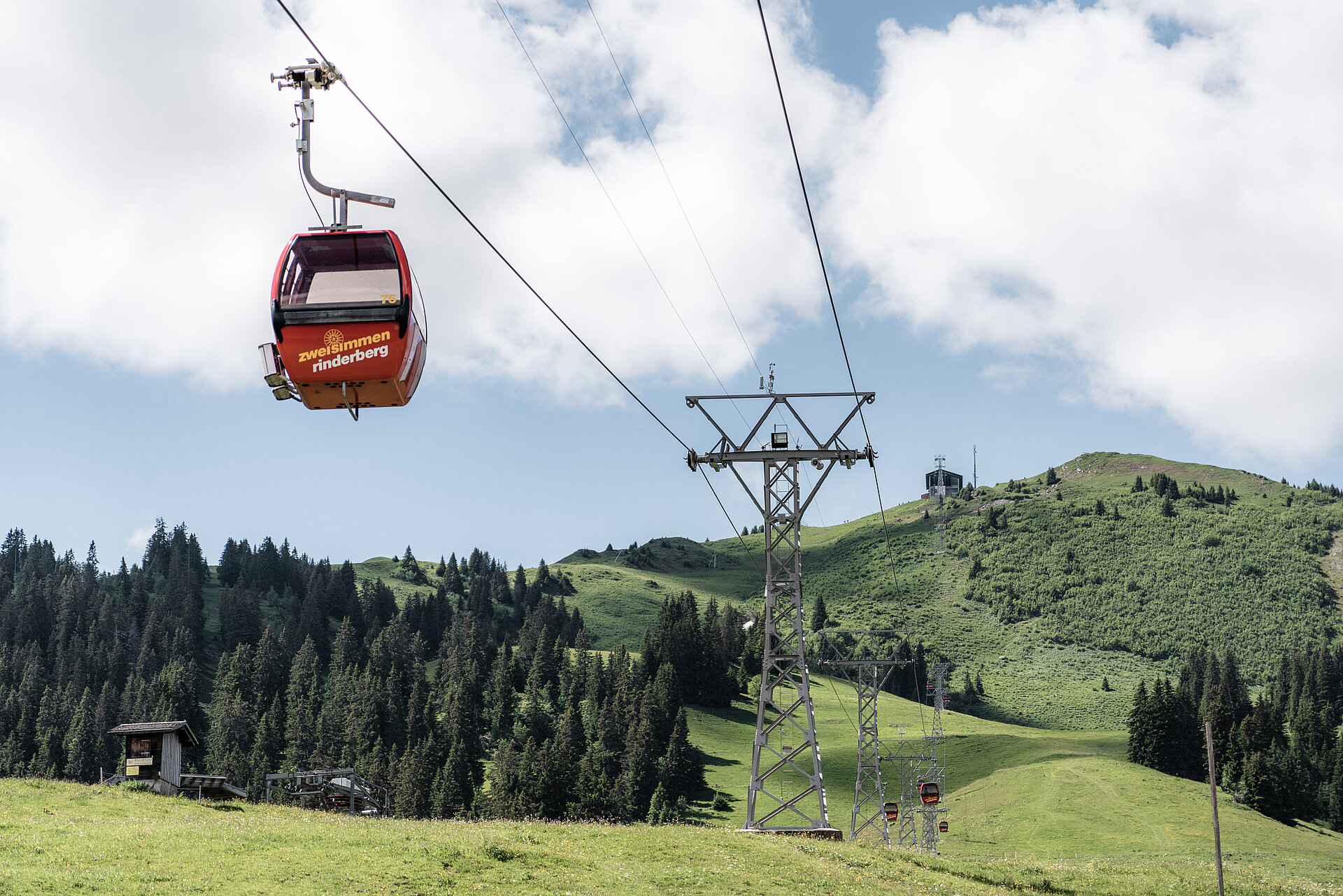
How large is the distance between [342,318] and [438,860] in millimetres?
16640

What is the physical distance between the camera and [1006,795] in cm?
11044

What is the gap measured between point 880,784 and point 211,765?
329 ft

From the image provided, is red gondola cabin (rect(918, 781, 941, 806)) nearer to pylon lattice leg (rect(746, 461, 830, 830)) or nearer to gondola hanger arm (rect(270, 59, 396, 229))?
pylon lattice leg (rect(746, 461, 830, 830))

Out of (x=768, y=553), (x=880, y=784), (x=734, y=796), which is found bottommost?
(x=734, y=796)

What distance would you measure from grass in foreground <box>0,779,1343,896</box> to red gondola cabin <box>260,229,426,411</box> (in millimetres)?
13671

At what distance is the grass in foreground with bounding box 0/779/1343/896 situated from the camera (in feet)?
91.7

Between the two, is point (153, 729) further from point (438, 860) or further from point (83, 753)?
point (83, 753)

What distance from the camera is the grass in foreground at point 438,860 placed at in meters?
27.9

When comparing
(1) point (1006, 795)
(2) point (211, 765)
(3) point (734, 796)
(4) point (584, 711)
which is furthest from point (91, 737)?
(1) point (1006, 795)

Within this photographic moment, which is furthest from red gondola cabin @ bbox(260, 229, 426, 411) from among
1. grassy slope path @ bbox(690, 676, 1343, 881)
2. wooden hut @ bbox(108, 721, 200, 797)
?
grassy slope path @ bbox(690, 676, 1343, 881)

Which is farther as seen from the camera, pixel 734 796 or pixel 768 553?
pixel 734 796

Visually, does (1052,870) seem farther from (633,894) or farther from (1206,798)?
(1206,798)

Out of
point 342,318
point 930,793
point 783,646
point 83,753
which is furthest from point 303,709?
point 342,318

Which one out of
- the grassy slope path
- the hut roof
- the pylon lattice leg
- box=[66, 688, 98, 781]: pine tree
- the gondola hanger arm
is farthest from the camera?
box=[66, 688, 98, 781]: pine tree
